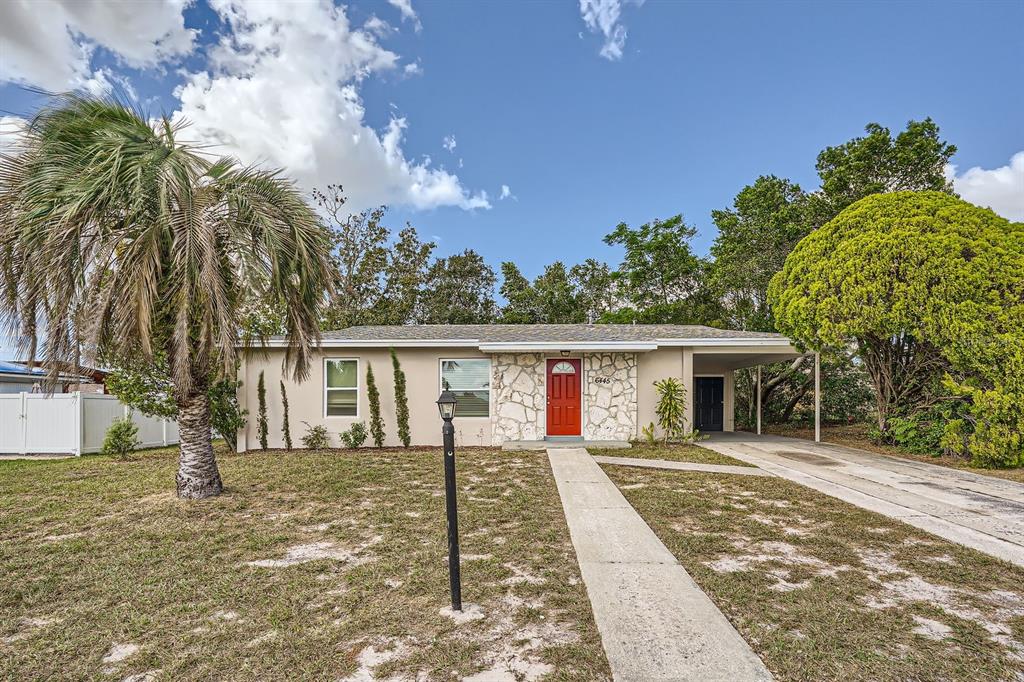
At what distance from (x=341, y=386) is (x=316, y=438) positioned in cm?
133

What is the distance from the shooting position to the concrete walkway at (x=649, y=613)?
2621 mm

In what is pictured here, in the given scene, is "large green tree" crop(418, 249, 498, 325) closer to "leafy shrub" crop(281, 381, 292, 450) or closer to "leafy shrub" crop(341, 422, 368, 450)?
"leafy shrub" crop(281, 381, 292, 450)

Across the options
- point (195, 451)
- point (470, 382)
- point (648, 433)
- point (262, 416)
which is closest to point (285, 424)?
point (262, 416)

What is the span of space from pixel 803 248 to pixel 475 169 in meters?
11.8

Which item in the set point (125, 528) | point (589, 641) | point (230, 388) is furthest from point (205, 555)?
point (230, 388)

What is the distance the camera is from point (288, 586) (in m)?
3.75

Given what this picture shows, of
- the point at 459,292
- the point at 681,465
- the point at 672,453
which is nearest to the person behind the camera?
the point at 681,465

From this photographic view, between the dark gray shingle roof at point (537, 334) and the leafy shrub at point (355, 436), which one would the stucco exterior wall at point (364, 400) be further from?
the dark gray shingle roof at point (537, 334)

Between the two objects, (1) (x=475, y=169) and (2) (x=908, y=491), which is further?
(1) (x=475, y=169)

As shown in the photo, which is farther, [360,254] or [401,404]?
[360,254]

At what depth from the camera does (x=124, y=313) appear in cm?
545

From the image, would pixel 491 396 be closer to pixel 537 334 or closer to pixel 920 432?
pixel 537 334

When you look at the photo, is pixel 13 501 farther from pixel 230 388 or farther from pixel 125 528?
pixel 230 388

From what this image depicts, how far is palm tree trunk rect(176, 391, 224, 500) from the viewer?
21.6ft
